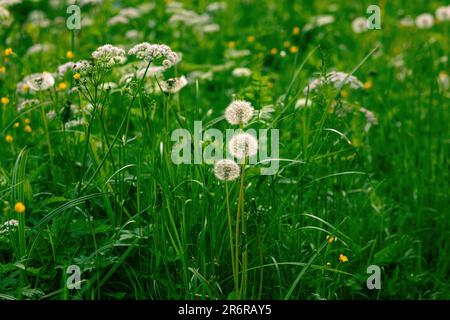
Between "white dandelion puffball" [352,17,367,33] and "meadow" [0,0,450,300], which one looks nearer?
"meadow" [0,0,450,300]

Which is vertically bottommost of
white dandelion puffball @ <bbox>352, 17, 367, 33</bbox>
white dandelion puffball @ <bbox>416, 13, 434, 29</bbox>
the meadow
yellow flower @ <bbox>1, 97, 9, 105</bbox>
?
the meadow

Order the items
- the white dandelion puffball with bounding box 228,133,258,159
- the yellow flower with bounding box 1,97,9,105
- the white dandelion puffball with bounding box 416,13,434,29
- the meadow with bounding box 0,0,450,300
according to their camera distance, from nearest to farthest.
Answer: the white dandelion puffball with bounding box 228,133,258,159 → the meadow with bounding box 0,0,450,300 → the yellow flower with bounding box 1,97,9,105 → the white dandelion puffball with bounding box 416,13,434,29

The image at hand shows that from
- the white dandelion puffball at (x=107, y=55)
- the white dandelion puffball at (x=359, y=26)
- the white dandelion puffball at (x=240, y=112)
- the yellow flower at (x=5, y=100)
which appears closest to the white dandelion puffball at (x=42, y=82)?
the yellow flower at (x=5, y=100)

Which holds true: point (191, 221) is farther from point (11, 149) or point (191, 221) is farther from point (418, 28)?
point (418, 28)

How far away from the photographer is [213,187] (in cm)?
258

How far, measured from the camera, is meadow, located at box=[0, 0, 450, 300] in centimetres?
229

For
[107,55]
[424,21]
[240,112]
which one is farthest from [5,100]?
[424,21]

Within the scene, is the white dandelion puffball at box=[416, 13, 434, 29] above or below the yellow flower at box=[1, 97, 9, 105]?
above

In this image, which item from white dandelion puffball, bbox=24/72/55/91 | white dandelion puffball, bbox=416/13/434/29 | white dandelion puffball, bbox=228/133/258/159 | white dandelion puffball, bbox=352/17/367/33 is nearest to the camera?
white dandelion puffball, bbox=228/133/258/159

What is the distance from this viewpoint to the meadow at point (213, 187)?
7.53 ft

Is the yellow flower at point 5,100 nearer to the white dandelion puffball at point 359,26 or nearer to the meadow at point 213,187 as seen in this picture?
the meadow at point 213,187

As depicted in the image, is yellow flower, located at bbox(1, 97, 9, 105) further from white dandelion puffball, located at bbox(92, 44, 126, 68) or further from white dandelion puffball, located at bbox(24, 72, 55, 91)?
white dandelion puffball, located at bbox(92, 44, 126, 68)

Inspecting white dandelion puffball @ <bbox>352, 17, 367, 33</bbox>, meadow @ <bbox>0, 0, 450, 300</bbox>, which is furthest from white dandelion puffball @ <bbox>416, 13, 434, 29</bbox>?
meadow @ <bbox>0, 0, 450, 300</bbox>
